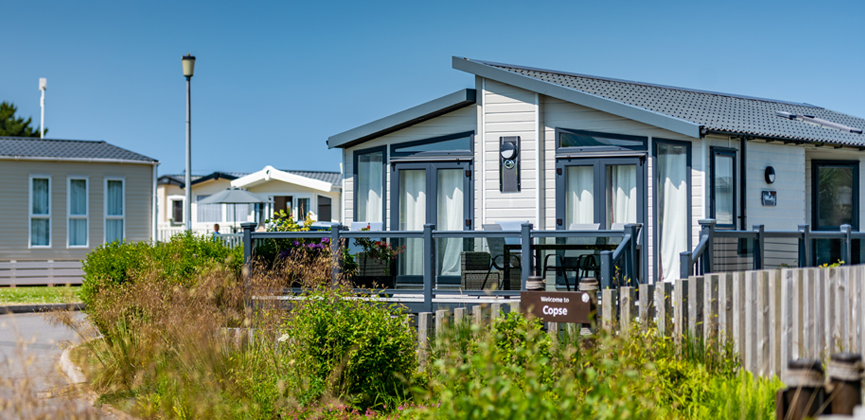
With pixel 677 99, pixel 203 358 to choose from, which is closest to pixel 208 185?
pixel 677 99

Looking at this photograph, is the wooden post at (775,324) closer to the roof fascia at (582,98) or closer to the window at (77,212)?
the roof fascia at (582,98)

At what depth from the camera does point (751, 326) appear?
17.0 feet

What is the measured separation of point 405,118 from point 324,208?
61.5 ft

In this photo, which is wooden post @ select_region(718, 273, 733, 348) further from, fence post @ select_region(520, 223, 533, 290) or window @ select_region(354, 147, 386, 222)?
window @ select_region(354, 147, 386, 222)

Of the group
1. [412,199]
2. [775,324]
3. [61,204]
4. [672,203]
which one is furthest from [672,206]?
[61,204]

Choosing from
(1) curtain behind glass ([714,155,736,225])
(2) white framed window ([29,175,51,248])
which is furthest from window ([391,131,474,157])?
(2) white framed window ([29,175,51,248])

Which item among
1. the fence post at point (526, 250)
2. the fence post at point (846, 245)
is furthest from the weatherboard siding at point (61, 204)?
the fence post at point (846, 245)

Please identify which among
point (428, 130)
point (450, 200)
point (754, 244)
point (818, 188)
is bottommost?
point (754, 244)

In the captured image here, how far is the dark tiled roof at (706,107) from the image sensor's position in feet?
36.8

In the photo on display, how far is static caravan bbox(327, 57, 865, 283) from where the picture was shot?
1039cm

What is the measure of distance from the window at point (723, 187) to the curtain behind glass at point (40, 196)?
17973mm

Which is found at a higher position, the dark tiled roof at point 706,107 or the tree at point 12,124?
the tree at point 12,124

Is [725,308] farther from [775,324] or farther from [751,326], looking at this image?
[775,324]

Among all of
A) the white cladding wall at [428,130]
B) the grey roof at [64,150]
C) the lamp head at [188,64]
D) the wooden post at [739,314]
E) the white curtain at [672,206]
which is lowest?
the wooden post at [739,314]
